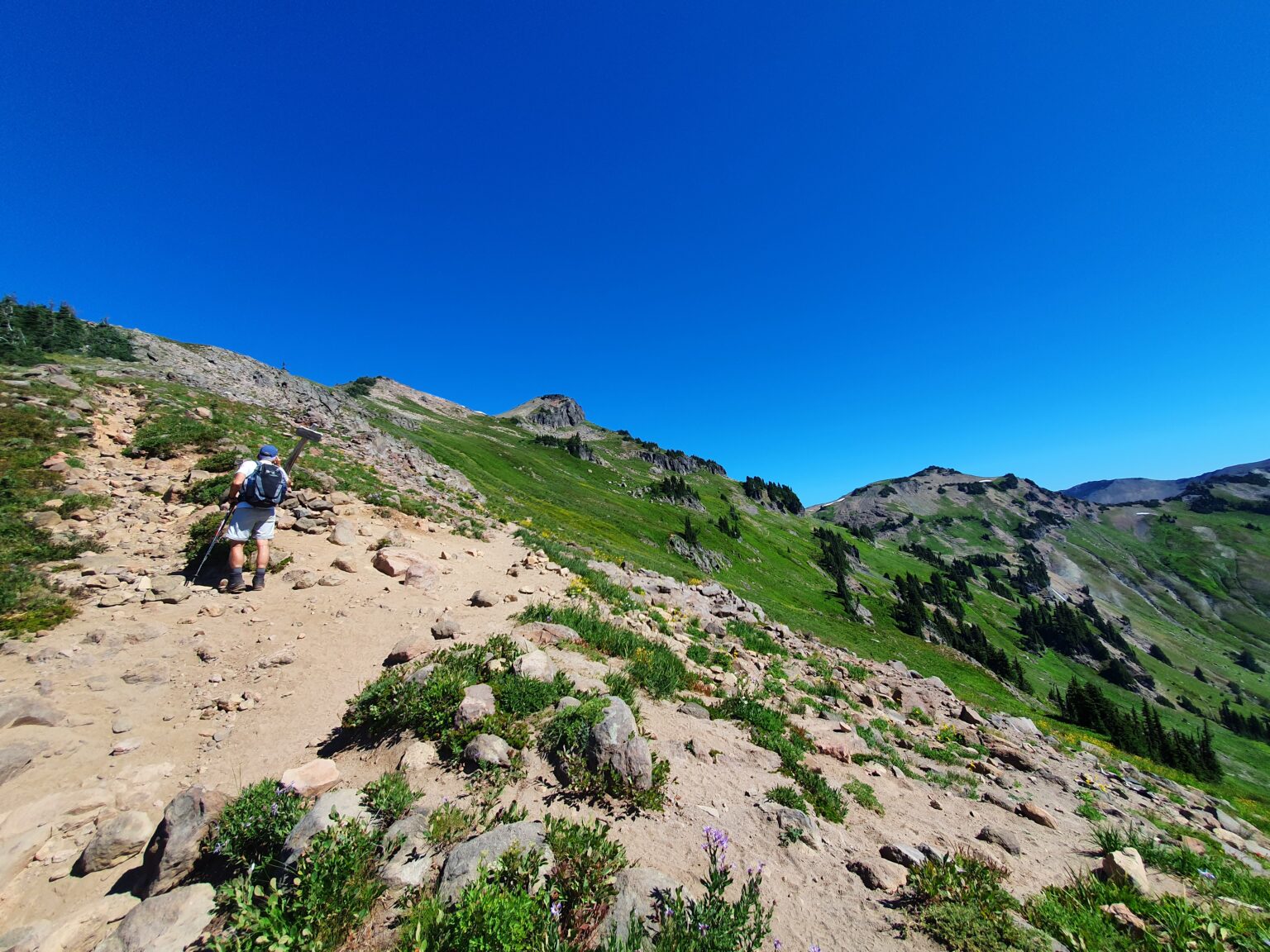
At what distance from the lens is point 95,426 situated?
17000mm

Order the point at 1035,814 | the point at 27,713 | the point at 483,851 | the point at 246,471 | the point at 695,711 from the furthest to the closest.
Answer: the point at 246,471, the point at 695,711, the point at 1035,814, the point at 27,713, the point at 483,851

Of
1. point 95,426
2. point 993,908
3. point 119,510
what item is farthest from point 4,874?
point 95,426

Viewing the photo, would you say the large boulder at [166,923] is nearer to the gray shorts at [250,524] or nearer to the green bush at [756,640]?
the gray shorts at [250,524]

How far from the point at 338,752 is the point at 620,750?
14.3ft

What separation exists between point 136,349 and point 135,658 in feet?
186

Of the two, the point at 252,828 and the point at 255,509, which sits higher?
the point at 255,509

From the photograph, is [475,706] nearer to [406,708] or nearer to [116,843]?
[406,708]

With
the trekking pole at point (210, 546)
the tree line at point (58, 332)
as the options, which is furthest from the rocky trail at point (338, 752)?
the tree line at point (58, 332)

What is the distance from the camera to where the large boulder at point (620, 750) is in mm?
6969

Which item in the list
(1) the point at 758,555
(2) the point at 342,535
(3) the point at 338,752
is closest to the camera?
(3) the point at 338,752

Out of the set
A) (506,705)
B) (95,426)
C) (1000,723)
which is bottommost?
(1000,723)

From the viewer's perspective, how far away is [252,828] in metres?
5.03

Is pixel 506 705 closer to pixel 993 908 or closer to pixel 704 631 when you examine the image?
pixel 993 908

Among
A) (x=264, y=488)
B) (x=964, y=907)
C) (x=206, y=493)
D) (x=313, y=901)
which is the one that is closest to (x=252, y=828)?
(x=313, y=901)
